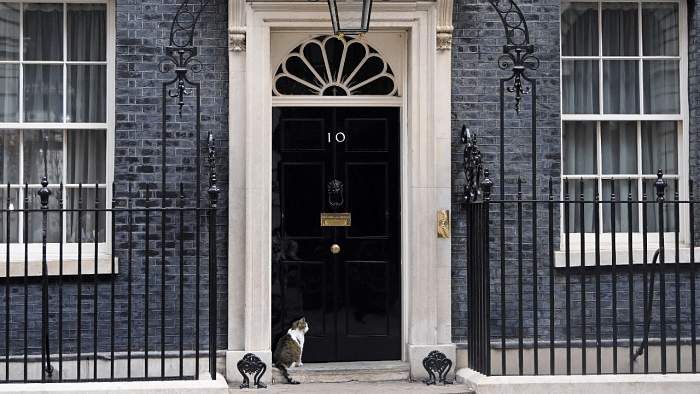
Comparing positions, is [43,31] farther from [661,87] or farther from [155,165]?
[661,87]

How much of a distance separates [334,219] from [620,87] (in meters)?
3.01

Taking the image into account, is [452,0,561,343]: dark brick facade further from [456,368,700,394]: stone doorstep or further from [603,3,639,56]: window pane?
[456,368,700,394]: stone doorstep

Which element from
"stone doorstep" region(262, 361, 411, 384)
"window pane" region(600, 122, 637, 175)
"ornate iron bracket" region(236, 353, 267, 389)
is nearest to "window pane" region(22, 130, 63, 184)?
"ornate iron bracket" region(236, 353, 267, 389)

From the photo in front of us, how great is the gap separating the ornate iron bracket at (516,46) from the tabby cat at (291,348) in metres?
2.70

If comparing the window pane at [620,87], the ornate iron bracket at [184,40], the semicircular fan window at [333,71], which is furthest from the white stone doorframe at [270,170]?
the window pane at [620,87]

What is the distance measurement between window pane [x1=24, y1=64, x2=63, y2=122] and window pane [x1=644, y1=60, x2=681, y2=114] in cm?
547

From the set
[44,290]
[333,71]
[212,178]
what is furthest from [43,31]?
[333,71]

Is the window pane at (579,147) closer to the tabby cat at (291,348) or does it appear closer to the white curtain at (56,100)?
the tabby cat at (291,348)

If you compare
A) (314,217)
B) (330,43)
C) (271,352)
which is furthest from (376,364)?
(330,43)

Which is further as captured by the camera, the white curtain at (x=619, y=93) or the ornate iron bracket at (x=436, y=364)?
the white curtain at (x=619, y=93)

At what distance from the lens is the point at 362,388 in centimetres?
702

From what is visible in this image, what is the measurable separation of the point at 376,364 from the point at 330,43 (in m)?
2.95

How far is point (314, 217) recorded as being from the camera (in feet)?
24.9

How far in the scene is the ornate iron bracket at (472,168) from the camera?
6953 mm
